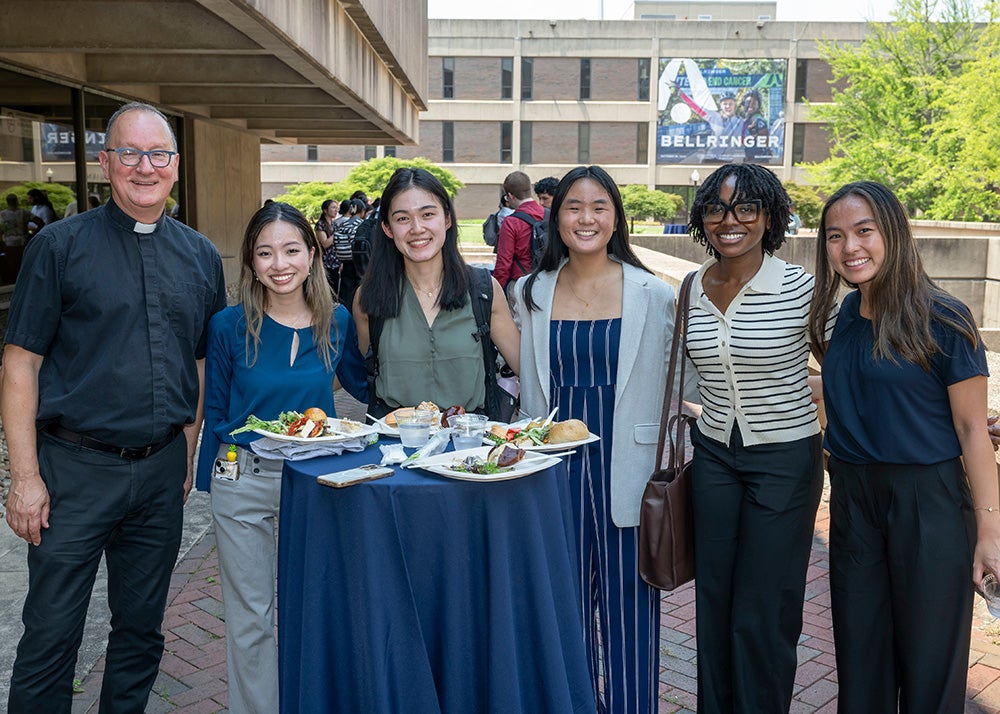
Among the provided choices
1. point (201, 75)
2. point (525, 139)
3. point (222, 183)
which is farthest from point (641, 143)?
point (201, 75)

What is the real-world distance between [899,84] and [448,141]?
2886cm

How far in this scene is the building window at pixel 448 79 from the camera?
189ft

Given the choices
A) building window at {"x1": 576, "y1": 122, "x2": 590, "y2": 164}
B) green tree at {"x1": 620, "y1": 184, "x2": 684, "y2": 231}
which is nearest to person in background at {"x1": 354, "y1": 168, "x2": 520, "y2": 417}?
green tree at {"x1": 620, "y1": 184, "x2": 684, "y2": 231}

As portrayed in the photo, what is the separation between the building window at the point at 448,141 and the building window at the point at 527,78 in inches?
178

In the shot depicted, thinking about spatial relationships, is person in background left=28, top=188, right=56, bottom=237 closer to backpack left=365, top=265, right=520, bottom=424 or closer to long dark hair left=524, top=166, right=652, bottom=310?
backpack left=365, top=265, right=520, bottom=424

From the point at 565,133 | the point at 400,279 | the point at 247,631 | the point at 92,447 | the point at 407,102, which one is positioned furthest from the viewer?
the point at 565,133

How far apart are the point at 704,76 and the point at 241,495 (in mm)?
58317

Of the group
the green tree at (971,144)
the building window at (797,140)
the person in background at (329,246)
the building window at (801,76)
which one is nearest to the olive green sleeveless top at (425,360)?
the person in background at (329,246)

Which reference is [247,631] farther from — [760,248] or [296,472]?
[760,248]

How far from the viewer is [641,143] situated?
57969 millimetres

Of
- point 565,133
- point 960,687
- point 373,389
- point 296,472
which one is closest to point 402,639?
point 296,472

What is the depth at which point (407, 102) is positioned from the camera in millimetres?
21609

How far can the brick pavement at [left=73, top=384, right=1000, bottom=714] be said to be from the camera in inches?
163

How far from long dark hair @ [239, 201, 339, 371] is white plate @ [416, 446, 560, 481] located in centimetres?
75
